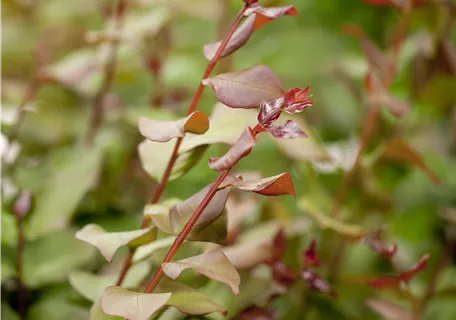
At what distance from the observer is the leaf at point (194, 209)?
33 centimetres

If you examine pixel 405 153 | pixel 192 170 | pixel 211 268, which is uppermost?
pixel 211 268

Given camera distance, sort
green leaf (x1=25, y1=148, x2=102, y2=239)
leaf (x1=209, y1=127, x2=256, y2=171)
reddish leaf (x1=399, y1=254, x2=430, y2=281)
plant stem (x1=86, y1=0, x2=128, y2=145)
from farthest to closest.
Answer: plant stem (x1=86, y1=0, x2=128, y2=145), green leaf (x1=25, y1=148, x2=102, y2=239), reddish leaf (x1=399, y1=254, x2=430, y2=281), leaf (x1=209, y1=127, x2=256, y2=171)

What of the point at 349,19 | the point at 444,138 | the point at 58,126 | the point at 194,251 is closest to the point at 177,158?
the point at 194,251

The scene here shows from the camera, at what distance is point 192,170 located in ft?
2.51

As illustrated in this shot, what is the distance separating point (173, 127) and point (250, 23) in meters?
0.09

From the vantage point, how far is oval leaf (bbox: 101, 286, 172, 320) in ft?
0.99

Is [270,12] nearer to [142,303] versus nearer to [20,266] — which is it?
[142,303]

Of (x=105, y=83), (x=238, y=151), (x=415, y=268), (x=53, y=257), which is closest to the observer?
(x=238, y=151)

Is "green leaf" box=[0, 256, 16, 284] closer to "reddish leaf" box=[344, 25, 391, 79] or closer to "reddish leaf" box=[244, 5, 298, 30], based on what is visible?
"reddish leaf" box=[244, 5, 298, 30]

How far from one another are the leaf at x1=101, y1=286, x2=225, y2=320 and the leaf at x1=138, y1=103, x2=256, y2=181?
9 cm

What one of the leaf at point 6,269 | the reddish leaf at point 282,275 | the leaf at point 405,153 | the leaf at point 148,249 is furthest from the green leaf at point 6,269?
the leaf at point 405,153

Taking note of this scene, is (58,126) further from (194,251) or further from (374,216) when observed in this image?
(374,216)

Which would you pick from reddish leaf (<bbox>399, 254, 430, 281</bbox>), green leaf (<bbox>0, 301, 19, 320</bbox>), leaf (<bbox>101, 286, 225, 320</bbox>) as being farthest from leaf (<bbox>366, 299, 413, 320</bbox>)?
green leaf (<bbox>0, 301, 19, 320</bbox>)

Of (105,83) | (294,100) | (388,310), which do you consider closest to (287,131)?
(294,100)
